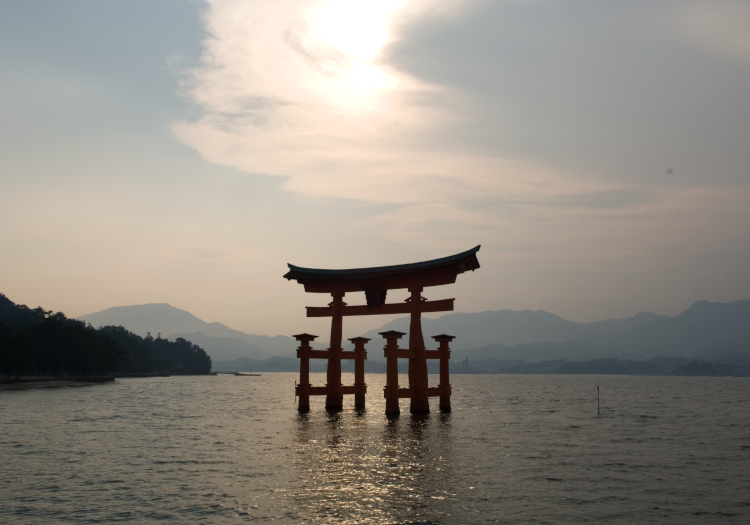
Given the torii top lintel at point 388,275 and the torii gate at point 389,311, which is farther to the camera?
the torii gate at point 389,311

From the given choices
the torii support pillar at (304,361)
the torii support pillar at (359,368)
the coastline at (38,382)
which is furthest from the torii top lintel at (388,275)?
the coastline at (38,382)

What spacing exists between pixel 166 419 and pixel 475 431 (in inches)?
773

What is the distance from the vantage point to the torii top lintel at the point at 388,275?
3156cm

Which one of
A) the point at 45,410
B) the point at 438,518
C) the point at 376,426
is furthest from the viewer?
the point at 45,410

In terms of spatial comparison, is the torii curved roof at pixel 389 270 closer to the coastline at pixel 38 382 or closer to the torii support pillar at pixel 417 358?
the torii support pillar at pixel 417 358

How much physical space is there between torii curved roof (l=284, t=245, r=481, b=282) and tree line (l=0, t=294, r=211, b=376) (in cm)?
5175

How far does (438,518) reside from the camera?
1370 centimetres

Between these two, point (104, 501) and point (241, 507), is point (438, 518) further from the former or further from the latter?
point (104, 501)

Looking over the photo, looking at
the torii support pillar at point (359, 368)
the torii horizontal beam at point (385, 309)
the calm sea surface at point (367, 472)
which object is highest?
the torii horizontal beam at point (385, 309)

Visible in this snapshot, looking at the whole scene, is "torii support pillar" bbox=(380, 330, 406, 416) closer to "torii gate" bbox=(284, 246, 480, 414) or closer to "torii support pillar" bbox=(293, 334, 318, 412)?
"torii gate" bbox=(284, 246, 480, 414)

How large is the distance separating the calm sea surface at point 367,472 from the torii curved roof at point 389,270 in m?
8.32

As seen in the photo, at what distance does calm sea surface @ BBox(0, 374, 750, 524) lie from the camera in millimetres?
14250

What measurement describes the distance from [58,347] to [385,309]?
2824 inches

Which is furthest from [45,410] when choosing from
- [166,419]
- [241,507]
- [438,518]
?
[438,518]
